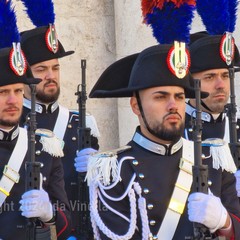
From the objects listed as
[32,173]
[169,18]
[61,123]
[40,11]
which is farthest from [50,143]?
[40,11]

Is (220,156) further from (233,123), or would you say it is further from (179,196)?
(233,123)

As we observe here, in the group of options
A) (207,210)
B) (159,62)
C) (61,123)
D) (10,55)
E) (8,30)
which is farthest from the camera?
(61,123)

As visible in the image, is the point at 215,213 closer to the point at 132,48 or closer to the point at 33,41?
the point at 33,41

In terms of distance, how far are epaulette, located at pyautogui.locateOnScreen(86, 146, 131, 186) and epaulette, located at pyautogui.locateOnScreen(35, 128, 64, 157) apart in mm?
1094

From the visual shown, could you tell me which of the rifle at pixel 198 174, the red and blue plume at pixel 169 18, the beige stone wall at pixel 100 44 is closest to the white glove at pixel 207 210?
the rifle at pixel 198 174

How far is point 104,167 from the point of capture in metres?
7.33

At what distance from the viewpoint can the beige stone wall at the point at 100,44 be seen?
11898 millimetres

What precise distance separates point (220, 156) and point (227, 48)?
1.70 m

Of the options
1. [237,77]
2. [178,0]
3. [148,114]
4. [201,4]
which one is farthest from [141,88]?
[237,77]

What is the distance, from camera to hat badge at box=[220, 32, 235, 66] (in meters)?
9.09

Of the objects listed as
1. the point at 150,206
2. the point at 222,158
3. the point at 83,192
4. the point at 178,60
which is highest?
the point at 178,60

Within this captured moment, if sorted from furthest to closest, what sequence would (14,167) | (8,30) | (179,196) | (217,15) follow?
(217,15) < (8,30) < (14,167) < (179,196)

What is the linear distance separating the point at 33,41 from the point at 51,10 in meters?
0.29

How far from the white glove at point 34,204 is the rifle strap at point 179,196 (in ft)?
3.14
